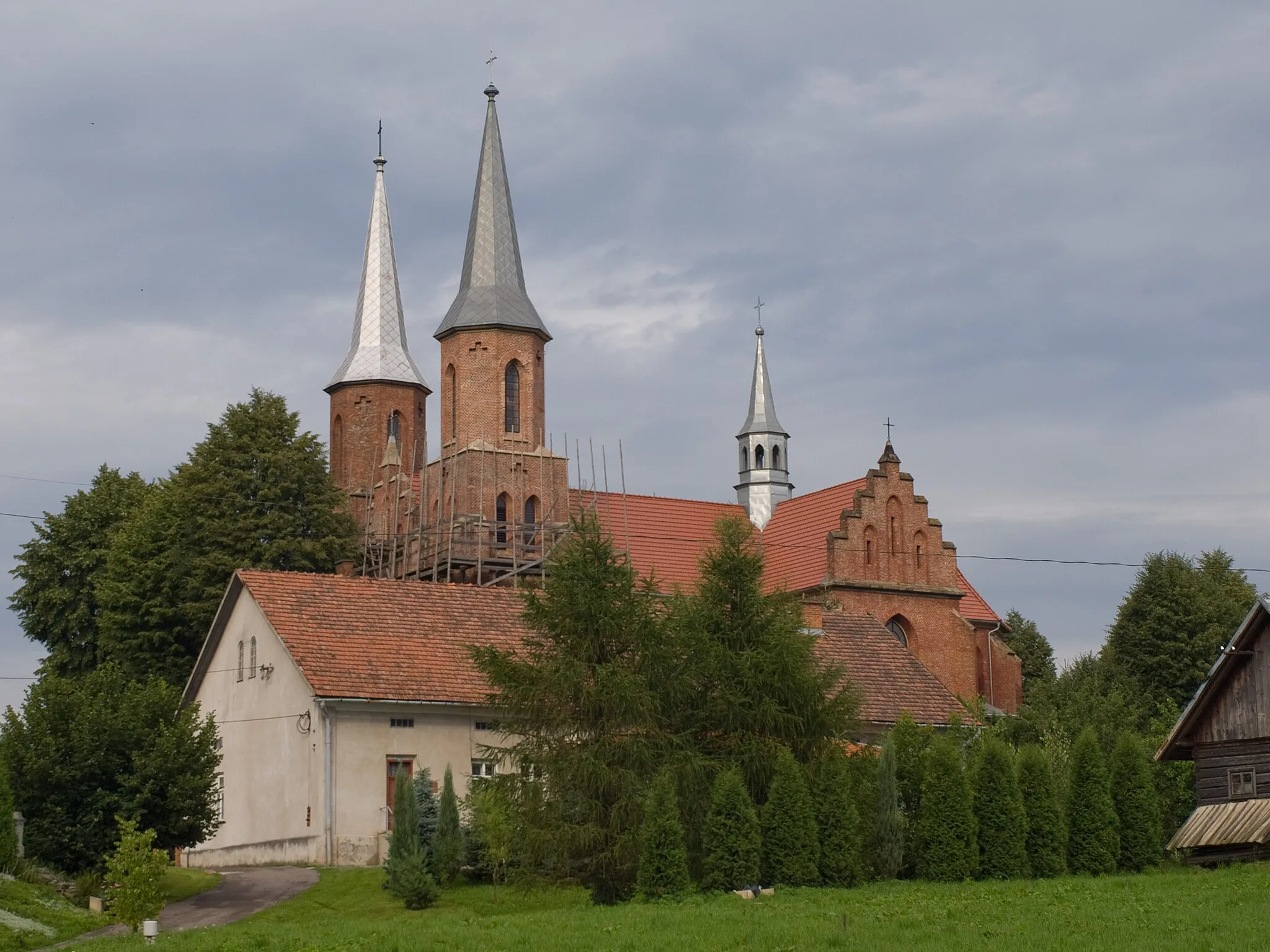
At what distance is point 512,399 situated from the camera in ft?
214

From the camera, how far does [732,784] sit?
2898cm

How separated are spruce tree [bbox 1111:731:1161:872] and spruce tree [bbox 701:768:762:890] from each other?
7.90 m

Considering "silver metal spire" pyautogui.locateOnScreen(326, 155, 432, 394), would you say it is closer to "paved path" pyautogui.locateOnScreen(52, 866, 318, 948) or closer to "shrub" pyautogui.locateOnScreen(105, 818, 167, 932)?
"paved path" pyautogui.locateOnScreen(52, 866, 318, 948)

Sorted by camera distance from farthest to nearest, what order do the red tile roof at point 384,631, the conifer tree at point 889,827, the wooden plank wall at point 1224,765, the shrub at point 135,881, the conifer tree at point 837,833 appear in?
the red tile roof at point 384,631 → the wooden plank wall at point 1224,765 → the conifer tree at point 889,827 → the conifer tree at point 837,833 → the shrub at point 135,881

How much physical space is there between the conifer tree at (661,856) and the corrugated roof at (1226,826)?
34.5 feet

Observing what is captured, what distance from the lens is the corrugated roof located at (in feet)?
104

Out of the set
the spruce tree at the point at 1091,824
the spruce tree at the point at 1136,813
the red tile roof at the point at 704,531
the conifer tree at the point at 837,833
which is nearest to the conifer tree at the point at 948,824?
the conifer tree at the point at 837,833

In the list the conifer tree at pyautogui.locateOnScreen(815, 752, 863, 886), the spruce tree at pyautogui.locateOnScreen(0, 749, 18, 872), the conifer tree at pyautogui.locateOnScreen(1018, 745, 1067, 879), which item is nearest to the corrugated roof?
the conifer tree at pyautogui.locateOnScreen(1018, 745, 1067, 879)

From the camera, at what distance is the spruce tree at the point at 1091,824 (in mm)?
32219

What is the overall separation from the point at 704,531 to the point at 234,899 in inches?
1396

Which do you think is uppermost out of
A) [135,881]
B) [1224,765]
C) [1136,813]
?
[1224,765]

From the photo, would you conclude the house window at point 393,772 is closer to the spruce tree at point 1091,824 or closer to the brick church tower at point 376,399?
the spruce tree at point 1091,824

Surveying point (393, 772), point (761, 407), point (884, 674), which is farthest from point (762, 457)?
point (393, 772)

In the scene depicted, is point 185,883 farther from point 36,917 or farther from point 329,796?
point 36,917
